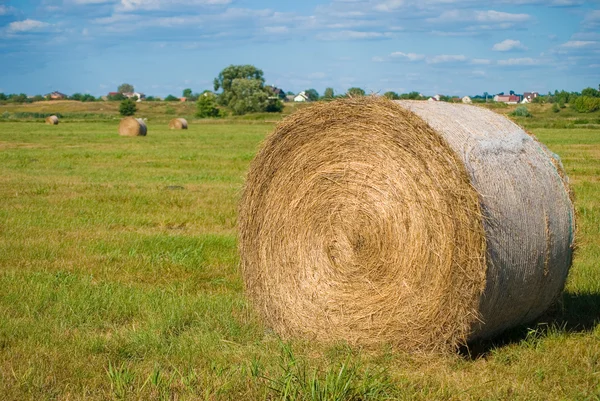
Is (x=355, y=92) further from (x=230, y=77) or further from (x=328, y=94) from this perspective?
(x=230, y=77)

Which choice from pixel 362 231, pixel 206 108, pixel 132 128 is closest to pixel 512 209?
pixel 362 231

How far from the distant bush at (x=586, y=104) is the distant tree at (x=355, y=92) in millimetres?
58722

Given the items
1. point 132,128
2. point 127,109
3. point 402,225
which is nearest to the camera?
point 402,225

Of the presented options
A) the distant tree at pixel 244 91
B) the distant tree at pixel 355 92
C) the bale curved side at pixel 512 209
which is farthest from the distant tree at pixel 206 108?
the bale curved side at pixel 512 209

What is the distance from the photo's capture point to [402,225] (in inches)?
231

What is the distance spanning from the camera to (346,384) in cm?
454

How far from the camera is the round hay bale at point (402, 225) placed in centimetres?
552

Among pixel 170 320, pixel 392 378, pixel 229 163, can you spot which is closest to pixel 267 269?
pixel 170 320

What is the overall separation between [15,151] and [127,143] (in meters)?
5.95

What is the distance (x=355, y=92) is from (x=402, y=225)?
1177mm

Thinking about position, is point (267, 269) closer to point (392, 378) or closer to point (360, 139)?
point (360, 139)

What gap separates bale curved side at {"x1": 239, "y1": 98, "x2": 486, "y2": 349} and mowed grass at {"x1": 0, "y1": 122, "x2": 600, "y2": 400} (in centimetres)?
24

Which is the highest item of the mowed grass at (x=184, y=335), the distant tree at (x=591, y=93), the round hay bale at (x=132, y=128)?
the distant tree at (x=591, y=93)

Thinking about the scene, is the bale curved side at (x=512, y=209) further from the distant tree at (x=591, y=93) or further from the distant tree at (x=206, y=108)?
the distant tree at (x=206, y=108)
